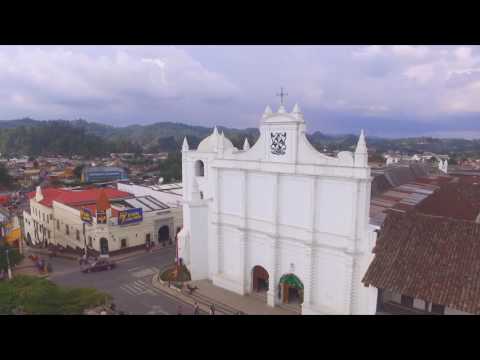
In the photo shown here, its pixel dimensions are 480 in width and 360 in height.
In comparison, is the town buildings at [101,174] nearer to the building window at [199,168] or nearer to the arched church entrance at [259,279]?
the building window at [199,168]

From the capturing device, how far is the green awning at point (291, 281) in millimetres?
22281

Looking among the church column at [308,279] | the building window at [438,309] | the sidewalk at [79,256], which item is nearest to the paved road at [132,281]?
the sidewalk at [79,256]

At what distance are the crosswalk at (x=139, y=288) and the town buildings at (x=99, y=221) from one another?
23.4 feet

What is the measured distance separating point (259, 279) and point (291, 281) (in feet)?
9.47

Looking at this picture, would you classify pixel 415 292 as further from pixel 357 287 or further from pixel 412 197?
pixel 412 197

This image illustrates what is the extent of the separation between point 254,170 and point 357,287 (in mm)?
9385

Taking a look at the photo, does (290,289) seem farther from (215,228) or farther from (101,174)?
(101,174)

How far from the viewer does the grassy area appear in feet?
53.9

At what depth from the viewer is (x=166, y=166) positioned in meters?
95.7

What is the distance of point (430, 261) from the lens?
16.4 meters

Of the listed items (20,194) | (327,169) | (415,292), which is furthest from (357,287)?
(20,194)

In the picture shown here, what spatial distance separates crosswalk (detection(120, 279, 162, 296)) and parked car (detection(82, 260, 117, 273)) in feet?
12.4

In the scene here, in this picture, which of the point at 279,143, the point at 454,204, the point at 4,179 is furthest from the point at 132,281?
the point at 4,179

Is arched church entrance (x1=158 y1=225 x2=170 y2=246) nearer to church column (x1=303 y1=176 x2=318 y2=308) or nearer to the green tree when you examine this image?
church column (x1=303 y1=176 x2=318 y2=308)
